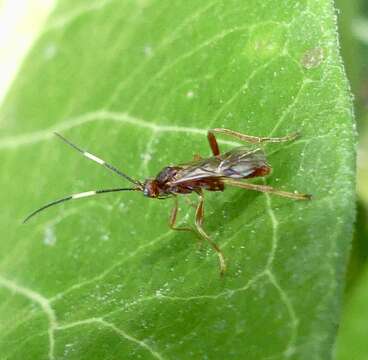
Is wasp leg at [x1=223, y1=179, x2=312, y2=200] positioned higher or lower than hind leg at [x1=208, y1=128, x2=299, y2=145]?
lower

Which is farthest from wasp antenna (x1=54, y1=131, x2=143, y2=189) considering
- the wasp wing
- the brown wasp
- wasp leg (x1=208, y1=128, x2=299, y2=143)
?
wasp leg (x1=208, y1=128, x2=299, y2=143)

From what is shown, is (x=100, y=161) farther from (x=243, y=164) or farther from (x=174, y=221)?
(x=243, y=164)

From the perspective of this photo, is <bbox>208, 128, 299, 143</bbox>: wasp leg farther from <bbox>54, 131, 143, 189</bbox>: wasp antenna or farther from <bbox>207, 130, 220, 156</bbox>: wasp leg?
<bbox>54, 131, 143, 189</bbox>: wasp antenna

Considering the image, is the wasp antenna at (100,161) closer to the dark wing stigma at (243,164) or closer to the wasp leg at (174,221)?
the wasp leg at (174,221)

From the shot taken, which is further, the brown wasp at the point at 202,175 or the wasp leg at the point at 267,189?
the brown wasp at the point at 202,175

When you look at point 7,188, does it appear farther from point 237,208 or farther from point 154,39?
point 237,208

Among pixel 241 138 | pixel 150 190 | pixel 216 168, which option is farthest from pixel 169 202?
pixel 241 138

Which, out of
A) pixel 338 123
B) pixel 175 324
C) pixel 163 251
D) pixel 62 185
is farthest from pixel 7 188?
pixel 338 123

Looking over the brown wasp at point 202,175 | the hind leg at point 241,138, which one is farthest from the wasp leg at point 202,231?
the hind leg at point 241,138
